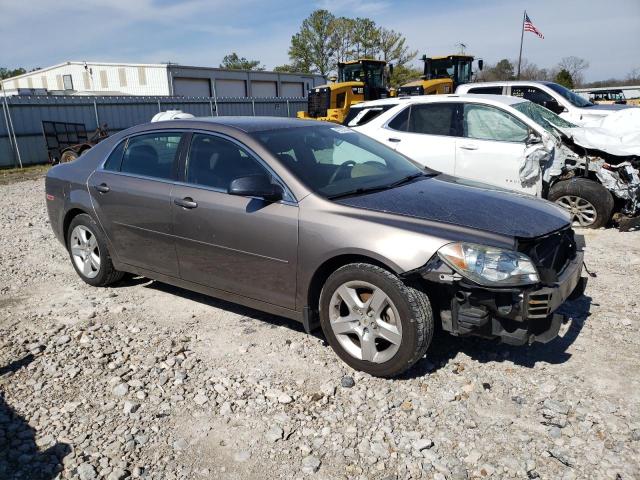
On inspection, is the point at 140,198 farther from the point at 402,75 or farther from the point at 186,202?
the point at 402,75

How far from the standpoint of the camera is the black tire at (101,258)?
4.90 m

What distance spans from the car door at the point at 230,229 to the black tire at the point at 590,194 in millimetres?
4566

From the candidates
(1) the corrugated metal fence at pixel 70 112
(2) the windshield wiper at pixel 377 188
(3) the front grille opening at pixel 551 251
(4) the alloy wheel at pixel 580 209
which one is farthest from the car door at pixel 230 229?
(1) the corrugated metal fence at pixel 70 112

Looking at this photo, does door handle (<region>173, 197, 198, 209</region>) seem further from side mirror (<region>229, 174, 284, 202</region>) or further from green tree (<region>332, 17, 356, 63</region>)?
green tree (<region>332, 17, 356, 63</region>)

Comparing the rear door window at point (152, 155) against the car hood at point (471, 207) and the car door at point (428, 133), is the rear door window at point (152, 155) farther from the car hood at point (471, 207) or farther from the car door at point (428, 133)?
the car door at point (428, 133)

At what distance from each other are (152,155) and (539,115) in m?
5.45

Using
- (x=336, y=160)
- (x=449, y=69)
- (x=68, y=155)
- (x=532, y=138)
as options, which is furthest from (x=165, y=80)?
(x=336, y=160)

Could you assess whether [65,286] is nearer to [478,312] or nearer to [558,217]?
[478,312]

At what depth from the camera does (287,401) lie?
3178 millimetres

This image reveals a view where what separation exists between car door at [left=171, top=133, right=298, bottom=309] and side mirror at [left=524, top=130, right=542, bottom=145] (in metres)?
4.31

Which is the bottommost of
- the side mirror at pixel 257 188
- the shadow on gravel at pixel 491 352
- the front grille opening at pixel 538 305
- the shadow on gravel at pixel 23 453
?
the shadow on gravel at pixel 491 352

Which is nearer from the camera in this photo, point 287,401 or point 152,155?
point 287,401

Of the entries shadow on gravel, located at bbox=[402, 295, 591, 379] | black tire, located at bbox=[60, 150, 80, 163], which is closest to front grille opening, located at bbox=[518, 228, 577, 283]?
shadow on gravel, located at bbox=[402, 295, 591, 379]

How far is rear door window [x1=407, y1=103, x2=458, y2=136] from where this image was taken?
7320mm
